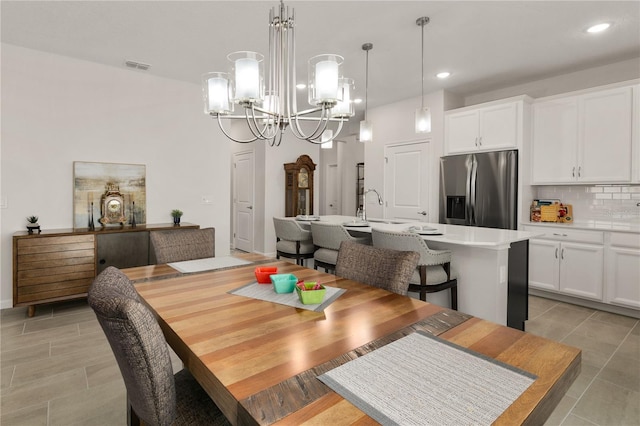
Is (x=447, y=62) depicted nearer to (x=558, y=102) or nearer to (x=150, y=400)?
(x=558, y=102)

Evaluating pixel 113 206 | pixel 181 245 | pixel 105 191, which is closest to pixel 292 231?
pixel 181 245

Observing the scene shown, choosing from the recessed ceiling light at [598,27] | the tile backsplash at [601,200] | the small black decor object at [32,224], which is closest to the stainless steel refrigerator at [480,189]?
the tile backsplash at [601,200]

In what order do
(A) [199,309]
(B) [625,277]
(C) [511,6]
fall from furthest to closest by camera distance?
(B) [625,277] → (C) [511,6] → (A) [199,309]

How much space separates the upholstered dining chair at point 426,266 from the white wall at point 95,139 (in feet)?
9.91

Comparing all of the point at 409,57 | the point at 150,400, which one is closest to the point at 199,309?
the point at 150,400

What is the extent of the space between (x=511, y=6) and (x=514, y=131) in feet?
5.84

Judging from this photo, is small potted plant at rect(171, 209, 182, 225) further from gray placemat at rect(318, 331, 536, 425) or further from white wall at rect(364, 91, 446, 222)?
gray placemat at rect(318, 331, 536, 425)

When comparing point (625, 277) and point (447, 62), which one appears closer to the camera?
point (625, 277)

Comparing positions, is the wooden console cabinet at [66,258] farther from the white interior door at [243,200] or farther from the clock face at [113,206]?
the white interior door at [243,200]

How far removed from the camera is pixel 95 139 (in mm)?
3883

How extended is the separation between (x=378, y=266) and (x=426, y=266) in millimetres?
855

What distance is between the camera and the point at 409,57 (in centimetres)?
374

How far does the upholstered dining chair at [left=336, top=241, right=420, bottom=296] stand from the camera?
63.9 inches

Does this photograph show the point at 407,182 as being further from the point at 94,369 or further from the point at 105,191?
the point at 94,369
